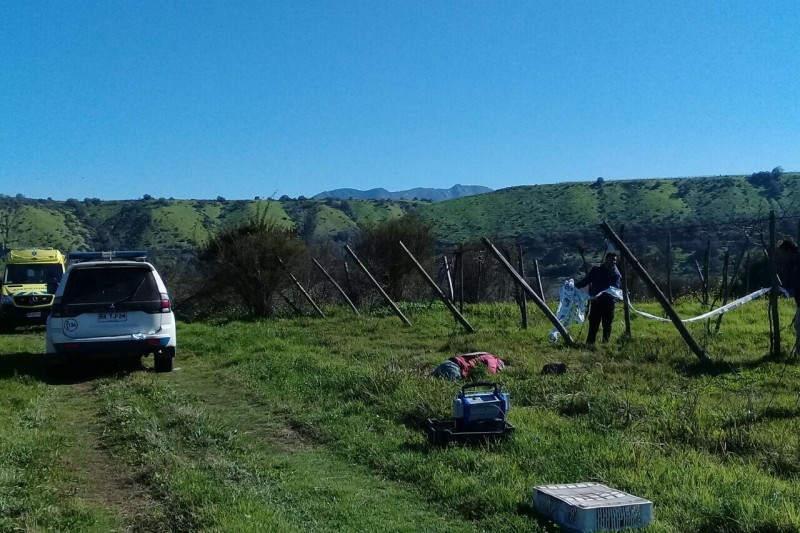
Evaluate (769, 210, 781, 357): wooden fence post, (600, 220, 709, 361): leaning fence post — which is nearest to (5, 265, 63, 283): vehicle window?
(600, 220, 709, 361): leaning fence post

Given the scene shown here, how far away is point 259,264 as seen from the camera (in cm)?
2053

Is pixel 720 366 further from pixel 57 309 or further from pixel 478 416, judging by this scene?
pixel 57 309

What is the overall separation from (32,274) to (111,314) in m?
13.7

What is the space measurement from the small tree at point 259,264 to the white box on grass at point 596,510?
16.6 metres

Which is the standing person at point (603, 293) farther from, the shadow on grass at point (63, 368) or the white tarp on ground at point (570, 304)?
the shadow on grass at point (63, 368)

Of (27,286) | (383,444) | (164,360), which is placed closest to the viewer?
(383,444)

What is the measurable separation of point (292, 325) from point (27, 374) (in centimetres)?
750

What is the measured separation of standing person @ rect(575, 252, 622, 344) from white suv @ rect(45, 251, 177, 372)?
7.15 m

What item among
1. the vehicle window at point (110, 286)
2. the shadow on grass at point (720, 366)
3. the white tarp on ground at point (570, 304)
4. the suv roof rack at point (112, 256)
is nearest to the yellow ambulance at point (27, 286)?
the suv roof rack at point (112, 256)

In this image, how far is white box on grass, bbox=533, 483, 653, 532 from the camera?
4.20m

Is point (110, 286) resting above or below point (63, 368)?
above

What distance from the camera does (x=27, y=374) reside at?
11062mm

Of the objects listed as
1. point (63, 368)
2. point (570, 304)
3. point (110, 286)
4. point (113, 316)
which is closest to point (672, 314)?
point (570, 304)

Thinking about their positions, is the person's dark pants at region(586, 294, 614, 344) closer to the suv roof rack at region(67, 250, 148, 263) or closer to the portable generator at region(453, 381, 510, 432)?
the portable generator at region(453, 381, 510, 432)
